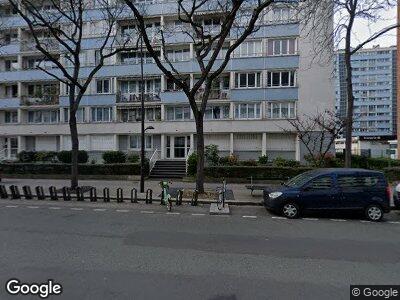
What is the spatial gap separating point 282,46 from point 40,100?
72.6ft

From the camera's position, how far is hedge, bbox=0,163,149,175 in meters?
21.3

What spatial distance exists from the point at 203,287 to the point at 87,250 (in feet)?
8.86

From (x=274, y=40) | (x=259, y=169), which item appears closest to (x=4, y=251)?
(x=259, y=169)

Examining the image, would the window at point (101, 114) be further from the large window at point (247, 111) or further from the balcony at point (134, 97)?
the large window at point (247, 111)

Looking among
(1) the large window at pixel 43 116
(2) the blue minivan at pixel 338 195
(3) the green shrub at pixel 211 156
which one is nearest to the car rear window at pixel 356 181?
(2) the blue minivan at pixel 338 195

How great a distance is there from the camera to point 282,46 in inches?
1054

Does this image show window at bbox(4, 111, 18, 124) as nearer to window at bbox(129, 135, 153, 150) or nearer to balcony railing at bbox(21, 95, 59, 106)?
balcony railing at bbox(21, 95, 59, 106)

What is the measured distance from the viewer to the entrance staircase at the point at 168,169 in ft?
73.5

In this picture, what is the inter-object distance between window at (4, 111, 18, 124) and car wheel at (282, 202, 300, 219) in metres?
30.1

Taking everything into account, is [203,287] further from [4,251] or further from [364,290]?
[4,251]

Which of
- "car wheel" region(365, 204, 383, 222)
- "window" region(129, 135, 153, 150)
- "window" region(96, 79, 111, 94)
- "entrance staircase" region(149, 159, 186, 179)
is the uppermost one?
"window" region(96, 79, 111, 94)

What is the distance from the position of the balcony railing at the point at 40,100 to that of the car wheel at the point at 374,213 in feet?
91.6

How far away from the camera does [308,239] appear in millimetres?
7469

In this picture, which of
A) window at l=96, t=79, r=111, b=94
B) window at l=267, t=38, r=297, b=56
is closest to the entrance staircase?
window at l=96, t=79, r=111, b=94
